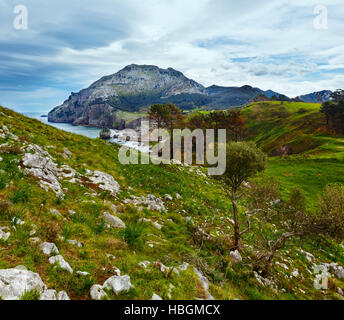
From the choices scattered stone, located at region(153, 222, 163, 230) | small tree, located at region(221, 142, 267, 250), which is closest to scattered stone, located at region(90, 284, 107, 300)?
scattered stone, located at region(153, 222, 163, 230)

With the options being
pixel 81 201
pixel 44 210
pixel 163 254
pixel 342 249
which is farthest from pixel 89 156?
pixel 342 249

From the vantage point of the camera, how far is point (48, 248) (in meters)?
6.41

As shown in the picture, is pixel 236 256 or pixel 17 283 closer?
pixel 17 283

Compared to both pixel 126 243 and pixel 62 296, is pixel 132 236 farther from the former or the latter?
pixel 62 296

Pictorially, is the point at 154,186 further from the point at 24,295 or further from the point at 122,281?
the point at 24,295

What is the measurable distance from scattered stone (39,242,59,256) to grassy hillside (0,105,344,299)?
0.48ft

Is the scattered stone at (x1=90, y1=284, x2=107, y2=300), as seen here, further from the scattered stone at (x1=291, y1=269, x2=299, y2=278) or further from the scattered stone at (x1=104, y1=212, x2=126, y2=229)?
the scattered stone at (x1=291, y1=269, x2=299, y2=278)

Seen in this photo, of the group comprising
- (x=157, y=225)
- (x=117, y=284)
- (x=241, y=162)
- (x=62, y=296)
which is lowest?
(x=157, y=225)

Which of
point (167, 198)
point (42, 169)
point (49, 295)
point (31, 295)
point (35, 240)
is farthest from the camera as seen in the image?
point (167, 198)

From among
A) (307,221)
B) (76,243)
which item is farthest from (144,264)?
(307,221)

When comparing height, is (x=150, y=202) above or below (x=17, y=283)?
below

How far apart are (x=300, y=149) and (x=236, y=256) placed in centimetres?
8214

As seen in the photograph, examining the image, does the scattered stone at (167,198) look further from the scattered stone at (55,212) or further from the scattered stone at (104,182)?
the scattered stone at (55,212)

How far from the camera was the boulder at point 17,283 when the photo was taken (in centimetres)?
440
